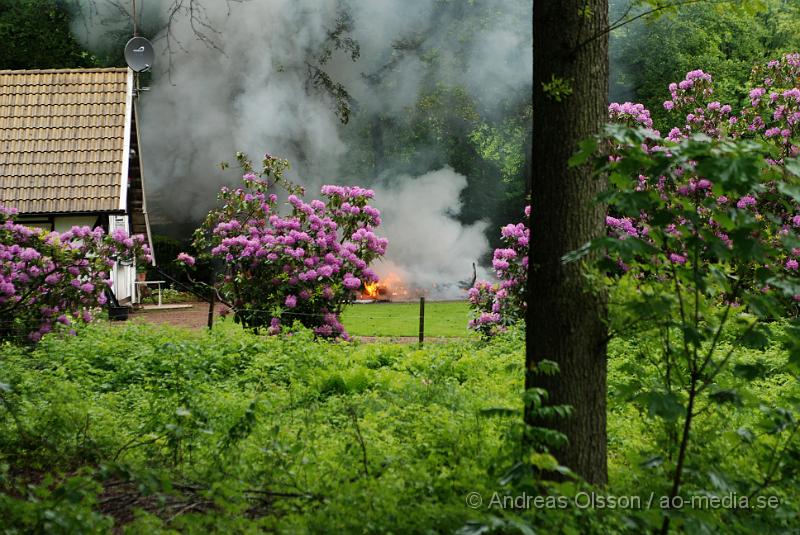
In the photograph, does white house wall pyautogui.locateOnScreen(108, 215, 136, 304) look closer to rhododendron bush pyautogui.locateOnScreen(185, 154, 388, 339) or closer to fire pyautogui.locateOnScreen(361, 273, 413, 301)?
fire pyautogui.locateOnScreen(361, 273, 413, 301)

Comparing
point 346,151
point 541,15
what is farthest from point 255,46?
point 541,15

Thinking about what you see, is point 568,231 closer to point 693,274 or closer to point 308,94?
point 693,274

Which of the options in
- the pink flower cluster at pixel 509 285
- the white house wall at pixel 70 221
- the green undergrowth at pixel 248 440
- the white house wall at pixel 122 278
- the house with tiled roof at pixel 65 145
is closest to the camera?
the green undergrowth at pixel 248 440

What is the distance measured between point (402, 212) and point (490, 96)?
187 inches

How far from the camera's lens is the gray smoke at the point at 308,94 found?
26.0m

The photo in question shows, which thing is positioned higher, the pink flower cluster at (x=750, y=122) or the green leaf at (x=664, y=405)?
the pink flower cluster at (x=750, y=122)

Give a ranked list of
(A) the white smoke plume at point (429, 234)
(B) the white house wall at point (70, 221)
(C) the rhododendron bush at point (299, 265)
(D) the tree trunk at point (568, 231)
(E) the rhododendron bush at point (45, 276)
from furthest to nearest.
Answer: (A) the white smoke plume at point (429, 234) < (B) the white house wall at point (70, 221) < (C) the rhododendron bush at point (299, 265) < (E) the rhododendron bush at point (45, 276) < (D) the tree trunk at point (568, 231)

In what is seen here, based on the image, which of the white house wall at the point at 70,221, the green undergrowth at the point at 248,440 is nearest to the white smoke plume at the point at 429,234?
the white house wall at the point at 70,221

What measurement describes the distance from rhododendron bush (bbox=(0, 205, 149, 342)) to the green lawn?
4.52 metres

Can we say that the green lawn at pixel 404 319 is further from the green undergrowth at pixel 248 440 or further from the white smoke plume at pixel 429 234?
the green undergrowth at pixel 248 440

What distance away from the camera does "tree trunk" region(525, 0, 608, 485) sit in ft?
12.5

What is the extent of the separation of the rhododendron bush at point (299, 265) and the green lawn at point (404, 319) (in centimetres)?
270

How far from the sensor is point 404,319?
60.6 feet

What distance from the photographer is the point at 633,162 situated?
3227 mm
